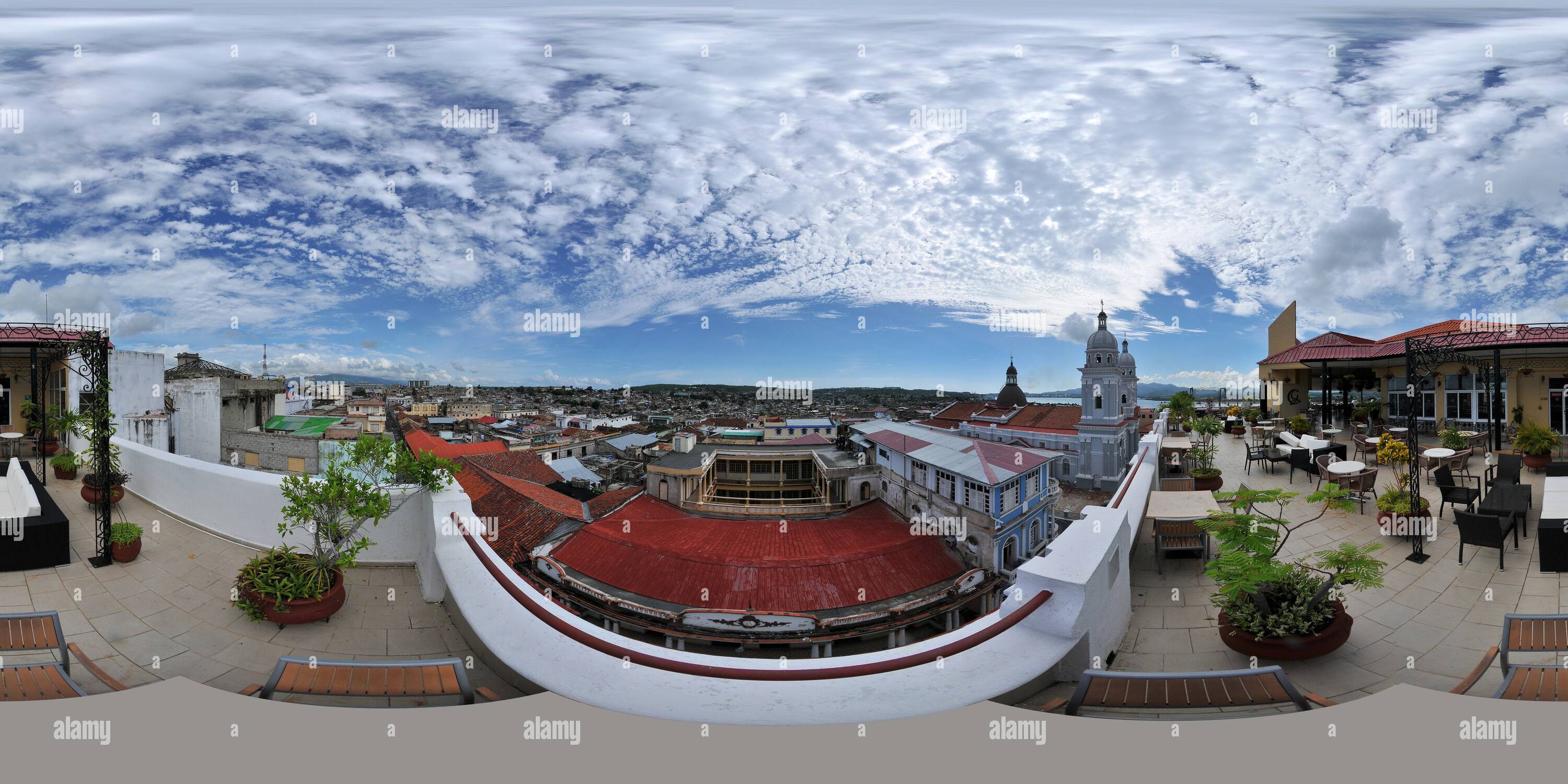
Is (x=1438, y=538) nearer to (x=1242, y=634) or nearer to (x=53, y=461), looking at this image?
(x=1242, y=634)

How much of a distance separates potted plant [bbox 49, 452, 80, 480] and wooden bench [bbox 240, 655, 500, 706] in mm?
8239

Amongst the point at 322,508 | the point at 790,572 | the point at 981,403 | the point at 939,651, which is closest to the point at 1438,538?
the point at 939,651

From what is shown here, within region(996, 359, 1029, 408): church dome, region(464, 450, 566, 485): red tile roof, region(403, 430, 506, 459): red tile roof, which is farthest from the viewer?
region(996, 359, 1029, 408): church dome

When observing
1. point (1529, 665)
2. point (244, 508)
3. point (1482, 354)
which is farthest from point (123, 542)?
point (1482, 354)

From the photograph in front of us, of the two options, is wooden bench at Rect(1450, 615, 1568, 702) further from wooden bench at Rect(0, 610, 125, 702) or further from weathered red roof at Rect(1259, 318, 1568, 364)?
wooden bench at Rect(0, 610, 125, 702)

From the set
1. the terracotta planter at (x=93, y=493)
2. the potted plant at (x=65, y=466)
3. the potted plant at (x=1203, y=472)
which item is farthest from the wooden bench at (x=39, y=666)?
the potted plant at (x=1203, y=472)

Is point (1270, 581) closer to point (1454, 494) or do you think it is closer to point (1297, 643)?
point (1297, 643)

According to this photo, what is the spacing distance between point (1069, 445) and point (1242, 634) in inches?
723

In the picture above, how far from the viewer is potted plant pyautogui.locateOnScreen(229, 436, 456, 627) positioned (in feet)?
12.5

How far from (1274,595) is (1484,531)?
9.11 ft

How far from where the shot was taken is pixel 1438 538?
16.2ft

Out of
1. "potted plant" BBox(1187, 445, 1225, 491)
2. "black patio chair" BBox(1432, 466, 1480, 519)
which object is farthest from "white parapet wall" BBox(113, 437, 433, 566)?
"black patio chair" BBox(1432, 466, 1480, 519)

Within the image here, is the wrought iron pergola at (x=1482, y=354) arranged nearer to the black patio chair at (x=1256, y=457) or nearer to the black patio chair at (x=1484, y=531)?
the black patio chair at (x=1484, y=531)

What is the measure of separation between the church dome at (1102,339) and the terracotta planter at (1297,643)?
16429mm
